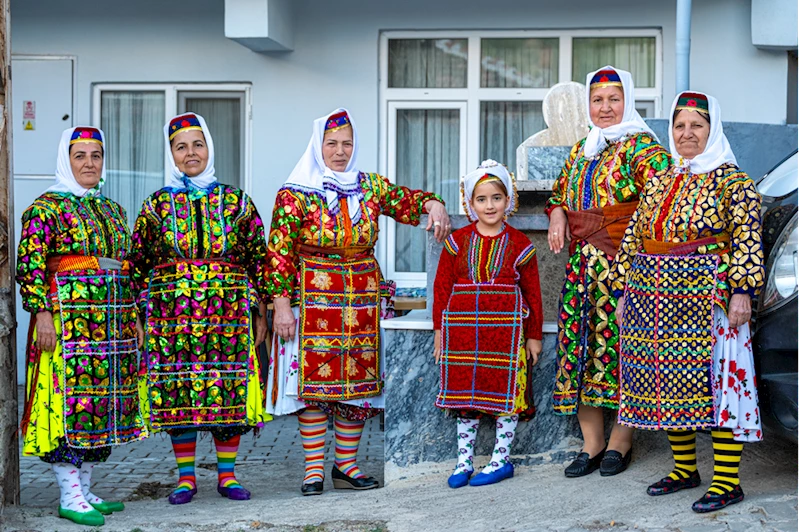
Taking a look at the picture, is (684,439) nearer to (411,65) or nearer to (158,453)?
(158,453)

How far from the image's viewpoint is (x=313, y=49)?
8.73 m

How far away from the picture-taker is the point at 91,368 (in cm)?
486

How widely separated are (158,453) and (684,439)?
3.58 metres

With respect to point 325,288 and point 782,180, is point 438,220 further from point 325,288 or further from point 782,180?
point 782,180

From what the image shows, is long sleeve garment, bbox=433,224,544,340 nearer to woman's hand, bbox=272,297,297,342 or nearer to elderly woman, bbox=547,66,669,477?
elderly woman, bbox=547,66,669,477

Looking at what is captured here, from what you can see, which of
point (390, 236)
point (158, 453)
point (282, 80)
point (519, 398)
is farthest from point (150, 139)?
point (519, 398)

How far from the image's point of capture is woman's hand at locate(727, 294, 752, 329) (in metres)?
4.30

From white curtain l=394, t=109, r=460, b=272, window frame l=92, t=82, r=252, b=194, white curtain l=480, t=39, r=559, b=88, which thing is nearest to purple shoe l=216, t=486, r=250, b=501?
white curtain l=394, t=109, r=460, b=272

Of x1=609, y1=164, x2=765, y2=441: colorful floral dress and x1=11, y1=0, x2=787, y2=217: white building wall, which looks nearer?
x1=609, y1=164, x2=765, y2=441: colorful floral dress

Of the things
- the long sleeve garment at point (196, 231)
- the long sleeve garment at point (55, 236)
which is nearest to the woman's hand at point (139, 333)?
the long sleeve garment at point (196, 231)

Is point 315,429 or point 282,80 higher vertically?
point 282,80

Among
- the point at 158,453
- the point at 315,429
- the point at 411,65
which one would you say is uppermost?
the point at 411,65

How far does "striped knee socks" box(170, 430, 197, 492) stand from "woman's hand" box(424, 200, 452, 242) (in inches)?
61.3

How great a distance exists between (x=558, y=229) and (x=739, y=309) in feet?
3.28
